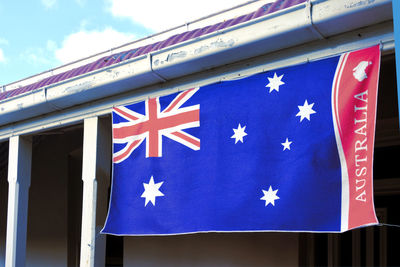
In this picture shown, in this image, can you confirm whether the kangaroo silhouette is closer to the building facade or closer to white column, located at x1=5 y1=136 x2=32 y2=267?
the building facade

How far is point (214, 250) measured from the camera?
25.0 ft

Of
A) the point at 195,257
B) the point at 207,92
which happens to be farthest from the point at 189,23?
the point at 195,257

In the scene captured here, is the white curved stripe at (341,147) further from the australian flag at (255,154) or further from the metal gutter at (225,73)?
the metal gutter at (225,73)

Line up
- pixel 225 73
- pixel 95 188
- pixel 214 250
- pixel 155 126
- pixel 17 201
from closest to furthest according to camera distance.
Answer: pixel 225 73 < pixel 155 126 < pixel 95 188 < pixel 17 201 < pixel 214 250

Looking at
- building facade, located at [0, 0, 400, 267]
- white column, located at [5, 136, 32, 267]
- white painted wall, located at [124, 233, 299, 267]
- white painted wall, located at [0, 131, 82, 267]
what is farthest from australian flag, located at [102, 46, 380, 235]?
white painted wall, located at [0, 131, 82, 267]

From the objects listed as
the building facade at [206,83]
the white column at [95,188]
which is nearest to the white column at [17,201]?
the building facade at [206,83]

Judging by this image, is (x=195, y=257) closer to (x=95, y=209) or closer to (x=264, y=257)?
(x=264, y=257)

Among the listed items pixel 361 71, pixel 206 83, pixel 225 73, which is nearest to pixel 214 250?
pixel 206 83

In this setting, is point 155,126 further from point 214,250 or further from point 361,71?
point 214,250

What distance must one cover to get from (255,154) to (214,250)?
3.09 metres

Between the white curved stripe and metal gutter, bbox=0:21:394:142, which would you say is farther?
metal gutter, bbox=0:21:394:142

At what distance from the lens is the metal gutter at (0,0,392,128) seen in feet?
14.5

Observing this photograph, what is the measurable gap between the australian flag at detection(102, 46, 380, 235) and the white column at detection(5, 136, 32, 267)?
1.94 m

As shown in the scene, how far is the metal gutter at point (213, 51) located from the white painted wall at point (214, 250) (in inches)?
103
